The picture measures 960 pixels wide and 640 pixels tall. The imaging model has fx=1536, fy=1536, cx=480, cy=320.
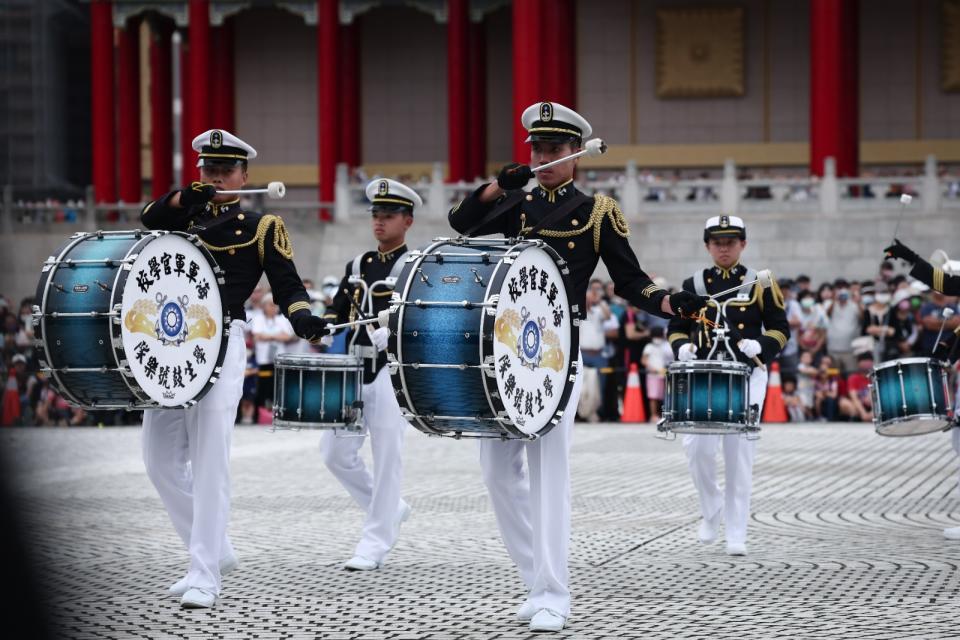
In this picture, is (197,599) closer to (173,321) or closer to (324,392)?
(173,321)

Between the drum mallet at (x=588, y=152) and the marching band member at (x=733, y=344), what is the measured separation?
2758 millimetres

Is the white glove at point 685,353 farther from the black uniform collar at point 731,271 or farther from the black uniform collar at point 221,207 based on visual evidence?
the black uniform collar at point 221,207

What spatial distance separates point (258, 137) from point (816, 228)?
1783 cm

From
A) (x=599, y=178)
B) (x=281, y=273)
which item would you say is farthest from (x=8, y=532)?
(x=599, y=178)

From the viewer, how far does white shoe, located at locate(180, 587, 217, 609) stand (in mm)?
6352

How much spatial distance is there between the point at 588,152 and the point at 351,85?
33117 mm

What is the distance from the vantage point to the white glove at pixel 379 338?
8055 mm

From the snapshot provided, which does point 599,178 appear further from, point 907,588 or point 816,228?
point 907,588

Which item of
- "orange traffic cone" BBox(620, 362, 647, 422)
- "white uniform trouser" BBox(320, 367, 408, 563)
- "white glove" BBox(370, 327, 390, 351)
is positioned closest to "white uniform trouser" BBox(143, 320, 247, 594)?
"white uniform trouser" BBox(320, 367, 408, 563)

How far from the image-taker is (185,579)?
6559 millimetres

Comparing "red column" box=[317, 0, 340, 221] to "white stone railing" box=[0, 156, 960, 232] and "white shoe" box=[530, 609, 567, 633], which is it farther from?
"white shoe" box=[530, 609, 567, 633]

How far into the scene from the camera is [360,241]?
27.5 metres

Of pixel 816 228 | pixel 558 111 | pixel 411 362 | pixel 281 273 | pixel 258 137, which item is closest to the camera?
pixel 411 362

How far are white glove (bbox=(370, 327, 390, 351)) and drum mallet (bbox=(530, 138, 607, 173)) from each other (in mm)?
2141
